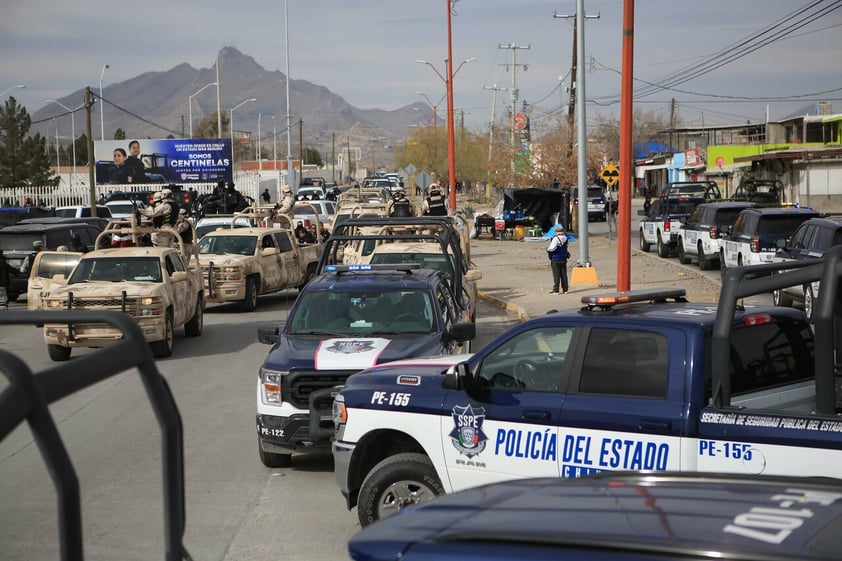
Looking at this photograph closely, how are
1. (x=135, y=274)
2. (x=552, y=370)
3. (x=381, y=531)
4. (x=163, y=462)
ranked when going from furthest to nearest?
(x=135, y=274)
(x=552, y=370)
(x=381, y=531)
(x=163, y=462)

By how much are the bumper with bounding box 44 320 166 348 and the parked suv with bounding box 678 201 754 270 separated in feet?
53.9

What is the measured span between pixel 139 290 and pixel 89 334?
12.2 ft

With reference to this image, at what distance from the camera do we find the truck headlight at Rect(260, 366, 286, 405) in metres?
9.66

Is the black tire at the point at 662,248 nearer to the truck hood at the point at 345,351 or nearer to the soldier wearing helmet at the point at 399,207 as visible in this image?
the soldier wearing helmet at the point at 399,207

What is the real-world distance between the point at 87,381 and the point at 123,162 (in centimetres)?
6413

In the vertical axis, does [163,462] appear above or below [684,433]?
above

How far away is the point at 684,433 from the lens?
6.18 meters

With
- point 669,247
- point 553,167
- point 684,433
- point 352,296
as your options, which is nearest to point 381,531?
point 684,433

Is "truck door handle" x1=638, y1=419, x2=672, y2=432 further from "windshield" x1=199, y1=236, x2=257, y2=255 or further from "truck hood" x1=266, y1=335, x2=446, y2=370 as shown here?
"windshield" x1=199, y1=236, x2=257, y2=255

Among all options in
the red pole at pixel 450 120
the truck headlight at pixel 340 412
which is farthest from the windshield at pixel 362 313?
the red pole at pixel 450 120

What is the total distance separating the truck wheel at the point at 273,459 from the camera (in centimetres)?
1010

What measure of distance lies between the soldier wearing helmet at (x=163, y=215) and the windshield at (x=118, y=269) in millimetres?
2948

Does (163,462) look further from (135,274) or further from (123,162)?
(123,162)

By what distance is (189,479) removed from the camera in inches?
388
